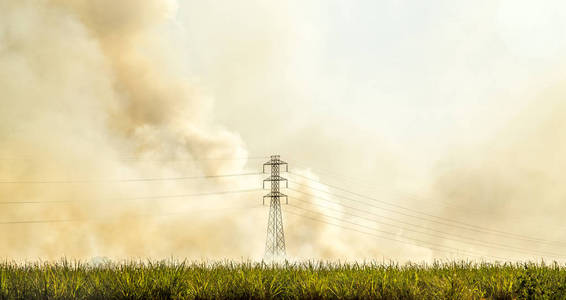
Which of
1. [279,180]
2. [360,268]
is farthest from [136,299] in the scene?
[279,180]

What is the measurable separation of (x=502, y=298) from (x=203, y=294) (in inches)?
366

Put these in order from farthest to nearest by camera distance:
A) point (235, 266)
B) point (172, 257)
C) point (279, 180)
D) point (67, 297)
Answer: point (279, 180), point (235, 266), point (172, 257), point (67, 297)

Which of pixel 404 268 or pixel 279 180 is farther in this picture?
pixel 279 180

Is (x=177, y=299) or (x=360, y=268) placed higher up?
(x=360, y=268)

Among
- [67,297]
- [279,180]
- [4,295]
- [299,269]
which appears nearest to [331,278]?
[299,269]

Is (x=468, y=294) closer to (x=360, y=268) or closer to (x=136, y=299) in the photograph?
(x=360, y=268)

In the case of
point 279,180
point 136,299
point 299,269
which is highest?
point 279,180

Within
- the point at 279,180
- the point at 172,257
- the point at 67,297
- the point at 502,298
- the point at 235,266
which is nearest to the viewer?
the point at 67,297

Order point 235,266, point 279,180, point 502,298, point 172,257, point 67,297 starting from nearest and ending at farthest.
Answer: point 67,297
point 502,298
point 172,257
point 235,266
point 279,180

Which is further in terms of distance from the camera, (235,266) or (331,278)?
(235,266)

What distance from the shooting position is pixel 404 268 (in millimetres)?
18844

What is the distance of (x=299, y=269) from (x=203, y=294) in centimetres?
490

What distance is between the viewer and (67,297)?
42.1ft

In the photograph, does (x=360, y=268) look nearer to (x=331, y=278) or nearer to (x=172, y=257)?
(x=331, y=278)
